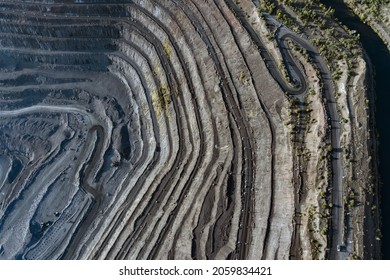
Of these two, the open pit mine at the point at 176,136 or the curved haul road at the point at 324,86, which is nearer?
the curved haul road at the point at 324,86


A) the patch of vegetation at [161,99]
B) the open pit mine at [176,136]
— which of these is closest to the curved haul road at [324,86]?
the open pit mine at [176,136]

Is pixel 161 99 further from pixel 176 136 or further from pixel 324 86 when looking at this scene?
pixel 324 86

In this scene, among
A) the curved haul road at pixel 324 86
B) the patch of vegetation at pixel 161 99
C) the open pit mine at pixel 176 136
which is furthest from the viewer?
the patch of vegetation at pixel 161 99

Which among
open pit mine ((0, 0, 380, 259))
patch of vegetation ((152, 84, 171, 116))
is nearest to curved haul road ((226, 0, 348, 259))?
open pit mine ((0, 0, 380, 259))

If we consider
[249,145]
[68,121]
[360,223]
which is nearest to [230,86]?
[249,145]

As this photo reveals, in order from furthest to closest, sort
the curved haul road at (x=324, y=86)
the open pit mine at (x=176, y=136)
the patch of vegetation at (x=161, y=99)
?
the patch of vegetation at (x=161, y=99)
the open pit mine at (x=176, y=136)
the curved haul road at (x=324, y=86)

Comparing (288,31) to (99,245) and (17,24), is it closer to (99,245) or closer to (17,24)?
(99,245)

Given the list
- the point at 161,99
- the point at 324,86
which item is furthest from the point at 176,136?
the point at 324,86

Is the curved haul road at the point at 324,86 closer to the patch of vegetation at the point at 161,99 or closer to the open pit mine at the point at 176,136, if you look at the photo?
the open pit mine at the point at 176,136

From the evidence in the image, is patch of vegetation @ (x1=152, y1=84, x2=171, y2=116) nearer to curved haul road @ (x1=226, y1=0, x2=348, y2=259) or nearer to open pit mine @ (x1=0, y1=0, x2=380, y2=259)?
open pit mine @ (x1=0, y1=0, x2=380, y2=259)
